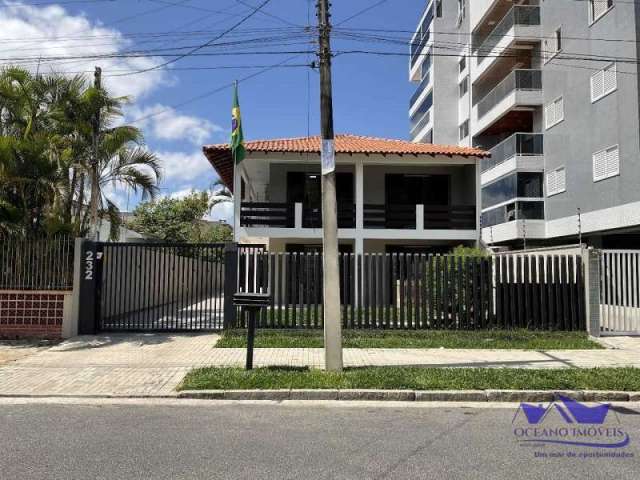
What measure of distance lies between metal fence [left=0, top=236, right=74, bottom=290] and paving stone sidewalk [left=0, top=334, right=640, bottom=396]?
1440mm

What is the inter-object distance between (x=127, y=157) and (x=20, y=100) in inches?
100

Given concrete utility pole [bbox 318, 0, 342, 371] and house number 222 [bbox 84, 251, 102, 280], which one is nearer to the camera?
concrete utility pole [bbox 318, 0, 342, 371]

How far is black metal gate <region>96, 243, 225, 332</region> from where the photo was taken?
12.0 m

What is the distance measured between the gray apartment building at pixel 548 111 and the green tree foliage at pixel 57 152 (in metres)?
8.88

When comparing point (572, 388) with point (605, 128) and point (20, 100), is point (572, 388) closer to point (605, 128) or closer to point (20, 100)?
point (20, 100)

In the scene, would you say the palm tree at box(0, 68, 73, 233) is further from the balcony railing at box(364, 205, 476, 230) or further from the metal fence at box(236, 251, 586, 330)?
the balcony railing at box(364, 205, 476, 230)

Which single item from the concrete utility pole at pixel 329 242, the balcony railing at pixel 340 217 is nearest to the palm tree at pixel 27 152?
the concrete utility pole at pixel 329 242

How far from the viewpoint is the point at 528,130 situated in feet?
95.7

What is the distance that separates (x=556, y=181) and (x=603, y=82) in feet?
17.6

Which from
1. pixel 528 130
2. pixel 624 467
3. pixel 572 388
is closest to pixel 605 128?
pixel 528 130

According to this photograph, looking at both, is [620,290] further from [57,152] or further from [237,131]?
[57,152]

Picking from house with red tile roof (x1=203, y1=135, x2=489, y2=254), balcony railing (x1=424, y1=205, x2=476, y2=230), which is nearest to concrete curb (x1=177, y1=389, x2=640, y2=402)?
house with red tile roof (x1=203, y1=135, x2=489, y2=254)

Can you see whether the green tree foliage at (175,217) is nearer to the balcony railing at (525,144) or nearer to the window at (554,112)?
the balcony railing at (525,144)

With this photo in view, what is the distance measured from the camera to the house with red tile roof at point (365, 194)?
17.2 meters
